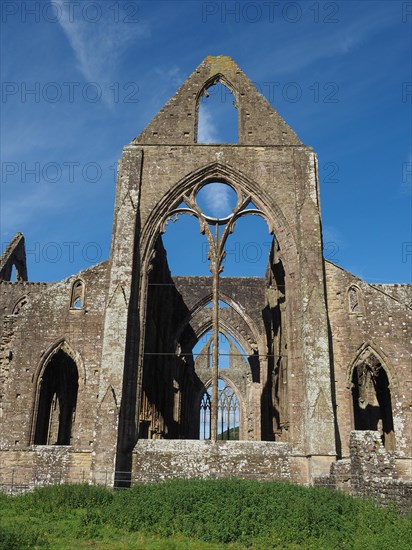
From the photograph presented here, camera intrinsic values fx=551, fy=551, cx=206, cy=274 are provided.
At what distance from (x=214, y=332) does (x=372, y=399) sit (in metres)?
7.84

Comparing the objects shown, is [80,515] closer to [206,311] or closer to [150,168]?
[150,168]

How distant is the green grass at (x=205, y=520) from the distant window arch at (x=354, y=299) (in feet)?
20.4

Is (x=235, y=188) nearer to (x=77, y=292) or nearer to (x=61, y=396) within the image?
(x=77, y=292)

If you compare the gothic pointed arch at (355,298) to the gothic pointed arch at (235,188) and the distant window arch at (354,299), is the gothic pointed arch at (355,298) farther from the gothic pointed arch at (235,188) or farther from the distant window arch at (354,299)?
the gothic pointed arch at (235,188)

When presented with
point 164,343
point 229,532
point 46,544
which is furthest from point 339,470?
point 164,343

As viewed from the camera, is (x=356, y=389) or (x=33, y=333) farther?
(x=356, y=389)

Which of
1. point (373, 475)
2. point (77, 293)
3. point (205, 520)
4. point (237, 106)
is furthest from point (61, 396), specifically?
point (373, 475)

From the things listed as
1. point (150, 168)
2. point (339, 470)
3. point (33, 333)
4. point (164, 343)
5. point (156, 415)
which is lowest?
point (339, 470)

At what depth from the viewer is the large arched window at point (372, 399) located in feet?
56.0

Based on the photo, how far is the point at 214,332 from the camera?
1386 cm

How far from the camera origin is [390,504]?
8.70 meters

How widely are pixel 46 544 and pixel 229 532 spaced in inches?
97.7

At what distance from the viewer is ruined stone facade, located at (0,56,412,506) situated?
12469 mm

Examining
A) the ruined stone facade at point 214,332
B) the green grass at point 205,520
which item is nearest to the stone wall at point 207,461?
the ruined stone facade at point 214,332
